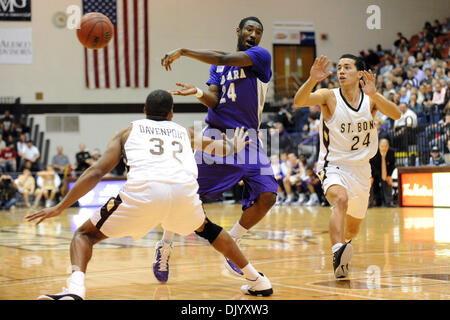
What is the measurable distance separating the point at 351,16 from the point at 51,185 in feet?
47.3

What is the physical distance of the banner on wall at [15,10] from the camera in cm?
2345

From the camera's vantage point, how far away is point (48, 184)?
19.3 meters

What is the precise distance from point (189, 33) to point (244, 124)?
64.8ft

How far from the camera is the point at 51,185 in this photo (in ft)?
63.2

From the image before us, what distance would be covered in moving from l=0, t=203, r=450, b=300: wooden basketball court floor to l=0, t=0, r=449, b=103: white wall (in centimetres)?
1475

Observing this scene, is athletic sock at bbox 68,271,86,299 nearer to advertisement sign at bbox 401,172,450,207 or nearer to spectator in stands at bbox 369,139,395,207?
advertisement sign at bbox 401,172,450,207

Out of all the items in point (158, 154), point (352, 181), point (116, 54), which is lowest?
point (352, 181)

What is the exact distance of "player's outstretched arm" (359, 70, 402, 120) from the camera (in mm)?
5793

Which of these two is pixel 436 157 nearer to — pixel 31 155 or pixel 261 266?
pixel 261 266

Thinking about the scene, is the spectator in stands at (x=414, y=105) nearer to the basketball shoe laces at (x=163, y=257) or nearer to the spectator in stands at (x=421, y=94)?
the spectator in stands at (x=421, y=94)

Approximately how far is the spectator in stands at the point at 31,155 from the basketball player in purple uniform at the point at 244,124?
15877 mm

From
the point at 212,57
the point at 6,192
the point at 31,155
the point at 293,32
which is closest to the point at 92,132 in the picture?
the point at 31,155

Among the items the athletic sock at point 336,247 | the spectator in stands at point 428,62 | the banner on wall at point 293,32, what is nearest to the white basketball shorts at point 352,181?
the athletic sock at point 336,247
